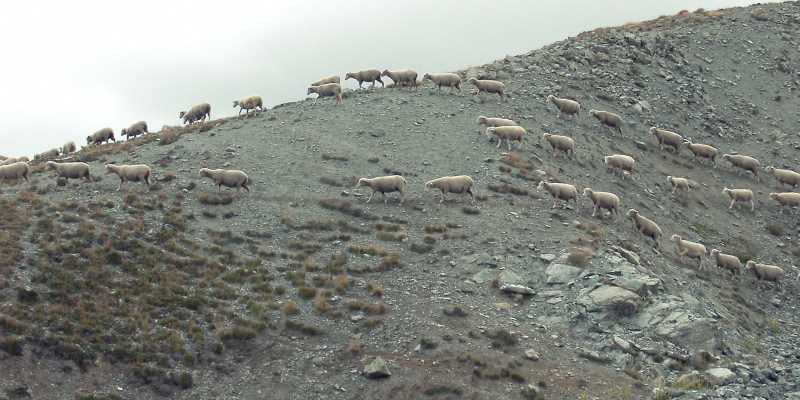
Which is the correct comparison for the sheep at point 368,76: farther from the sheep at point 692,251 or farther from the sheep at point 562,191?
the sheep at point 692,251

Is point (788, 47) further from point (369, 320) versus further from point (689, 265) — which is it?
point (369, 320)

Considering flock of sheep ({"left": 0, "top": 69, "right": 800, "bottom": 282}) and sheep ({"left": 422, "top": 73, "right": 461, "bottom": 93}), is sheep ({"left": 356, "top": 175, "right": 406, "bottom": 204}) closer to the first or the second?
flock of sheep ({"left": 0, "top": 69, "right": 800, "bottom": 282})

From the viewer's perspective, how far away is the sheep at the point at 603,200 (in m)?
39.2

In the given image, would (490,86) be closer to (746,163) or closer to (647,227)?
(746,163)

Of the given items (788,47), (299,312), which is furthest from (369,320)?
(788,47)

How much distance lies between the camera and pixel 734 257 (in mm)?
38031

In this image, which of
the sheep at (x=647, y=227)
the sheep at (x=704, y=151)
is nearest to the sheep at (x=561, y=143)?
the sheep at (x=647, y=227)

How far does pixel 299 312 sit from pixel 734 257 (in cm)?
2135

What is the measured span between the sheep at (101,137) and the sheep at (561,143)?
27.2 m

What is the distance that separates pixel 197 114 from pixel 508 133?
72.5ft

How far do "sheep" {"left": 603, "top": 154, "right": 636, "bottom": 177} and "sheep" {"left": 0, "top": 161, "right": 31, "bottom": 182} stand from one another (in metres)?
30.9

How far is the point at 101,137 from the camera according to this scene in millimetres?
51594

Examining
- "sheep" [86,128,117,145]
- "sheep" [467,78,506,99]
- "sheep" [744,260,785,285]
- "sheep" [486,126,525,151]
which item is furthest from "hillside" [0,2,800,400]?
"sheep" [86,128,117,145]

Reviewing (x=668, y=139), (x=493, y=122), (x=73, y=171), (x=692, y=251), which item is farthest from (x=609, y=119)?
(x=73, y=171)
